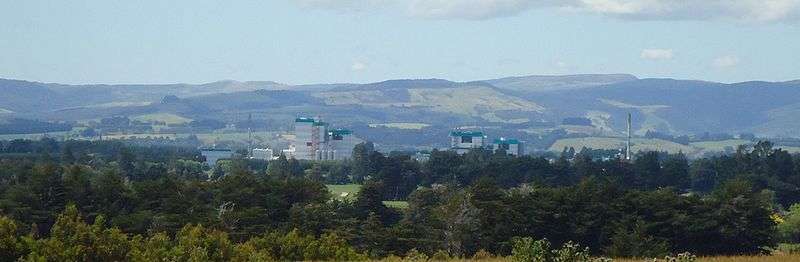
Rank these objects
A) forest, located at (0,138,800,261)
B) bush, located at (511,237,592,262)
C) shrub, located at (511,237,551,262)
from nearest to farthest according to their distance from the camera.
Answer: bush, located at (511,237,592,262) → shrub, located at (511,237,551,262) → forest, located at (0,138,800,261)

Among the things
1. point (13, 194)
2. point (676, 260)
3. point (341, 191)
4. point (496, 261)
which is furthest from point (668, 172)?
point (676, 260)

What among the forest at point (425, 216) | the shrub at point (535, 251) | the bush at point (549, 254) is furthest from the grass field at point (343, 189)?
the bush at point (549, 254)

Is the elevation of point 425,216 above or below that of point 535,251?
below

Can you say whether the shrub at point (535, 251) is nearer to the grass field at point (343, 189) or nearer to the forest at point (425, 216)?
the forest at point (425, 216)

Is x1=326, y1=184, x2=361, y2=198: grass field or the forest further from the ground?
the forest

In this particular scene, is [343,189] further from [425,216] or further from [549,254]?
[549,254]

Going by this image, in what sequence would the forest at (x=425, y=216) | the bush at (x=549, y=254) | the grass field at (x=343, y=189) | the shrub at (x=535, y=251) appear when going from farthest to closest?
the grass field at (x=343, y=189) → the forest at (x=425, y=216) → the shrub at (x=535, y=251) → the bush at (x=549, y=254)

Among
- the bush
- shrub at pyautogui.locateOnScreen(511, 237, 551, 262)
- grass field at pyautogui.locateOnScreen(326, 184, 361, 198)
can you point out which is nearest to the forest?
shrub at pyautogui.locateOnScreen(511, 237, 551, 262)

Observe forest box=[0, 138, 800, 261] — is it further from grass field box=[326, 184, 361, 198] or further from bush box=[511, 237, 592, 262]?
grass field box=[326, 184, 361, 198]

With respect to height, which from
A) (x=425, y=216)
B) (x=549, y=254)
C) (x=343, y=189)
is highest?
(x=549, y=254)

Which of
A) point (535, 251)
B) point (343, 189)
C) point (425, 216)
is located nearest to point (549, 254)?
point (535, 251)

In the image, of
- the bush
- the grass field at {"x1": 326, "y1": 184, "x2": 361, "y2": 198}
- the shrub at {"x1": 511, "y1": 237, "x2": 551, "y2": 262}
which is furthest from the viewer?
the grass field at {"x1": 326, "y1": 184, "x2": 361, "y2": 198}

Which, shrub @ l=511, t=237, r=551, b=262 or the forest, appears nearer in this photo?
shrub @ l=511, t=237, r=551, b=262
